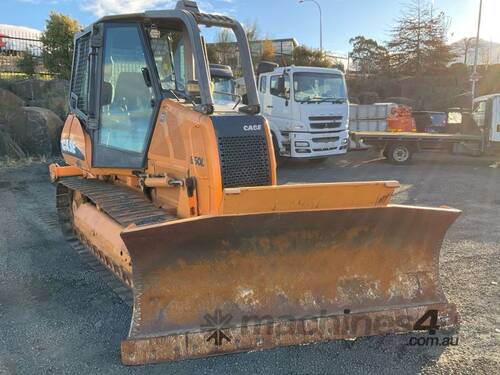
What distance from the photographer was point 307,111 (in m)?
12.8

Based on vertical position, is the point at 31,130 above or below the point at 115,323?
above

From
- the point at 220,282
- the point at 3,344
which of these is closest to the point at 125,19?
the point at 220,282

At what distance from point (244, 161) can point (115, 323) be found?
1.73 m

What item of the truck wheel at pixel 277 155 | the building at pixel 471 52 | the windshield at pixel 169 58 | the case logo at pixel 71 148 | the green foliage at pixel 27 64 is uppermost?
the building at pixel 471 52

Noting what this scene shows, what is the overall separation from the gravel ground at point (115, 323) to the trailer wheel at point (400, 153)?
6.87m

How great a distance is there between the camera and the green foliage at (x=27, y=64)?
21.2 meters

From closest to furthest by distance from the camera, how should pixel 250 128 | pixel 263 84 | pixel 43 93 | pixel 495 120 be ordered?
pixel 250 128 → pixel 263 84 → pixel 495 120 → pixel 43 93

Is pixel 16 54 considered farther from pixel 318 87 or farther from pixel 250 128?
pixel 250 128

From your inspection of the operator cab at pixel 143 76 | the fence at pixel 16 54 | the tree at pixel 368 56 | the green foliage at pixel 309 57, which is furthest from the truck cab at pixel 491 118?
the tree at pixel 368 56

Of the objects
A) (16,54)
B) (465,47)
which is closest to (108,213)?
(16,54)

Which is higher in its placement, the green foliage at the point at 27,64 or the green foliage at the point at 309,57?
the green foliage at the point at 309,57

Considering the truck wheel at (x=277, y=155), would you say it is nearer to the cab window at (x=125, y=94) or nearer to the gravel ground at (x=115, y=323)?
the gravel ground at (x=115, y=323)

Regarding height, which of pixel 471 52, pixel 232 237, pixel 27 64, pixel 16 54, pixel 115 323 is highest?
pixel 471 52

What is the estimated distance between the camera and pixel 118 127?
16.5 ft
